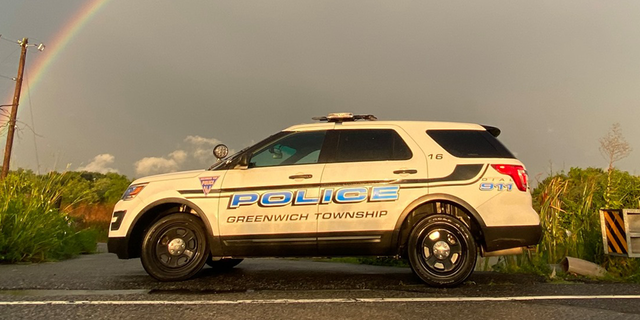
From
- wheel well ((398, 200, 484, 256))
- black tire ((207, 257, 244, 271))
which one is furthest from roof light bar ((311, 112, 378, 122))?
black tire ((207, 257, 244, 271))

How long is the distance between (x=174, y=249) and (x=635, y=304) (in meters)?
4.80

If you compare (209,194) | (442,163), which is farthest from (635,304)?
(209,194)

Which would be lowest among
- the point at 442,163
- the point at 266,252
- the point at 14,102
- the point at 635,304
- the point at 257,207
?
the point at 635,304

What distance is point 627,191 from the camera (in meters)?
7.16

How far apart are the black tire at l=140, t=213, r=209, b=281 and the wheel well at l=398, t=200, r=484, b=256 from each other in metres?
2.30

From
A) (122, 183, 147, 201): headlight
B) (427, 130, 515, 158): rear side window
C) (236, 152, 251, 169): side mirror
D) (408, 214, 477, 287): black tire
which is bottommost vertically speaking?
(408, 214, 477, 287): black tire

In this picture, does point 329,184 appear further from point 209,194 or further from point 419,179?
point 209,194

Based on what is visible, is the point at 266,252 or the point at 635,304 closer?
the point at 635,304

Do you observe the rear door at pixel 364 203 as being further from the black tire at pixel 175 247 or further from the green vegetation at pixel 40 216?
the green vegetation at pixel 40 216

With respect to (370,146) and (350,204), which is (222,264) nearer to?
(350,204)

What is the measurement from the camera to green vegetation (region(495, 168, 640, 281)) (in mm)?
6987

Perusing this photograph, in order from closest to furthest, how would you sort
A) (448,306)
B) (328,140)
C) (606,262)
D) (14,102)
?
(448,306), (328,140), (606,262), (14,102)

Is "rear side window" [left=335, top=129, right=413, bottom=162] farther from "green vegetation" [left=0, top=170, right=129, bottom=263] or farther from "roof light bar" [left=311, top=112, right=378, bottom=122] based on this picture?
"green vegetation" [left=0, top=170, right=129, bottom=263]

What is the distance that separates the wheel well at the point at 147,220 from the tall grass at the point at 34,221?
344cm
